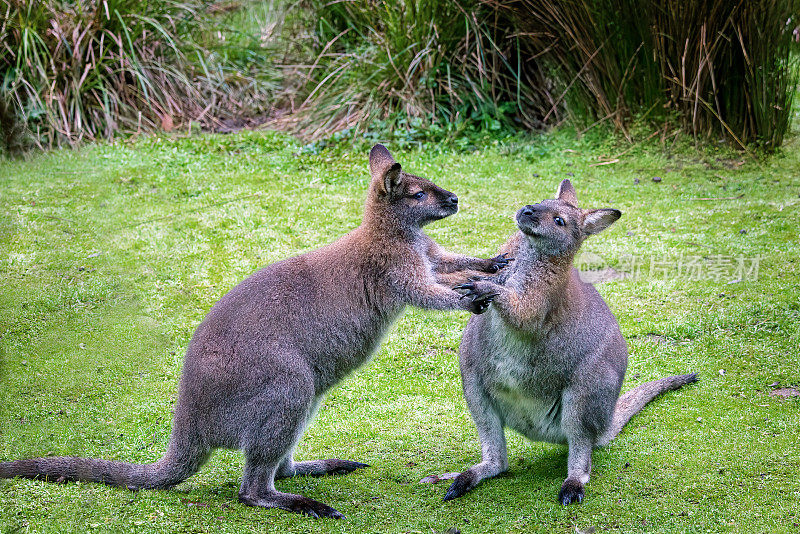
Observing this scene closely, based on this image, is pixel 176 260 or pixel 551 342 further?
pixel 176 260

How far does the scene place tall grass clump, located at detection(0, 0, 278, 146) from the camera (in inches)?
419

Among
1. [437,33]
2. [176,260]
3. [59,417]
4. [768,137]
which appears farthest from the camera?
[437,33]

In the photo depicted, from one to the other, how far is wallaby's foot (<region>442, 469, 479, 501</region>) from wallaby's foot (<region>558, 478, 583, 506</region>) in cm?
50

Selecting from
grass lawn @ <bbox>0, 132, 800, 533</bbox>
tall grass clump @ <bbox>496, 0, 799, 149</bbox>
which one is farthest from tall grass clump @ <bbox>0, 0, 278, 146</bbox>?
tall grass clump @ <bbox>496, 0, 799, 149</bbox>

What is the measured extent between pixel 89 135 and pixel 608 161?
6328mm

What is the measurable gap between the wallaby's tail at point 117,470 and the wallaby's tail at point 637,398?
245 centimetres

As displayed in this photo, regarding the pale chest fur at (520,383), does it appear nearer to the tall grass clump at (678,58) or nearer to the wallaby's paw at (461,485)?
the wallaby's paw at (461,485)

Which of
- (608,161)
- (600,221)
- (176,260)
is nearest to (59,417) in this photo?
(176,260)

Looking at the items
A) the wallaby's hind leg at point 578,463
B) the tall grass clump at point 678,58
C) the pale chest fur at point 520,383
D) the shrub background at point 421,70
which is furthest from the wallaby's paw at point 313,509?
the tall grass clump at point 678,58

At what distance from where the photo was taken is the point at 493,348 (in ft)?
16.5

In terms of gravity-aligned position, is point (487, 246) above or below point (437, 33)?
below

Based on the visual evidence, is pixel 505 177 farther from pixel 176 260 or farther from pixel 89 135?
pixel 89 135

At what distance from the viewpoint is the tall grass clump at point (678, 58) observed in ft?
29.3

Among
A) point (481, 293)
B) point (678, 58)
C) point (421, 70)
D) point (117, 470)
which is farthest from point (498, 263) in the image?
point (421, 70)
